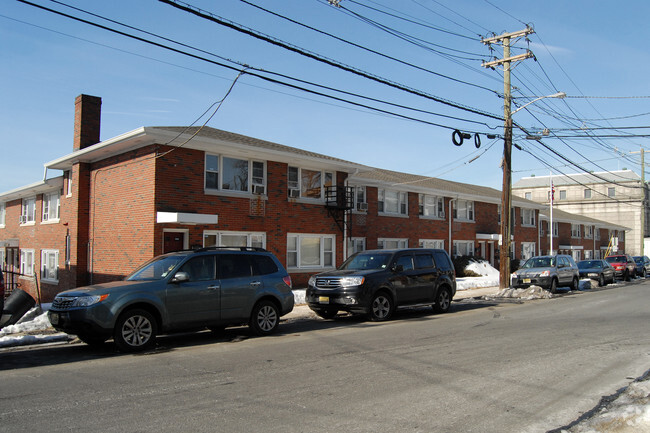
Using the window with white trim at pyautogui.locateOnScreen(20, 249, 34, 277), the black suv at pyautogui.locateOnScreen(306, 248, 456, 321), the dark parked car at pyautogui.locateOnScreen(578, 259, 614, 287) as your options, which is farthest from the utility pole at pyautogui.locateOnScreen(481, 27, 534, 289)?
→ the window with white trim at pyautogui.locateOnScreen(20, 249, 34, 277)

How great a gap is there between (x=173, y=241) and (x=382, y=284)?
8058 millimetres

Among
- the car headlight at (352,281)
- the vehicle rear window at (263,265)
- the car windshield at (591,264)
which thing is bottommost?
the car windshield at (591,264)

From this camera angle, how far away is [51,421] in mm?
5207

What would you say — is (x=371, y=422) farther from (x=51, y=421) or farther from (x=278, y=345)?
(x=278, y=345)

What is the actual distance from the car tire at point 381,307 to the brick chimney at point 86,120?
580 inches

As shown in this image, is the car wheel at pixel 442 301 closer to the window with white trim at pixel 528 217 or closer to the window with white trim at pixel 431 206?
the window with white trim at pixel 431 206

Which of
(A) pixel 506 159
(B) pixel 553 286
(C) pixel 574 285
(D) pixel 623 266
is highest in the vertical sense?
(A) pixel 506 159

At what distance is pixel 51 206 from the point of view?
2500 centimetres

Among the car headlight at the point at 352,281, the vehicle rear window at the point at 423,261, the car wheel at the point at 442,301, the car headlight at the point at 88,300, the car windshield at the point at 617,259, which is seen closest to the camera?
the car headlight at the point at 88,300

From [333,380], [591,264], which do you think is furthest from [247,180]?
[591,264]

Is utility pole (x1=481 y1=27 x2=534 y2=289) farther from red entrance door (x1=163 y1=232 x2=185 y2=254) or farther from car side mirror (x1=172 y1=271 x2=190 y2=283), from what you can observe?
car side mirror (x1=172 y1=271 x2=190 y2=283)

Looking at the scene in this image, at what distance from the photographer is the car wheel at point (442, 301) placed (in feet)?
49.2

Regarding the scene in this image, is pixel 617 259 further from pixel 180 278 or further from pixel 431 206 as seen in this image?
pixel 180 278

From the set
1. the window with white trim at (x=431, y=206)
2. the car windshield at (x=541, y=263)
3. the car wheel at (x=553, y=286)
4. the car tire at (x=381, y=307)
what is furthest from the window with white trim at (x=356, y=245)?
the car tire at (x=381, y=307)
